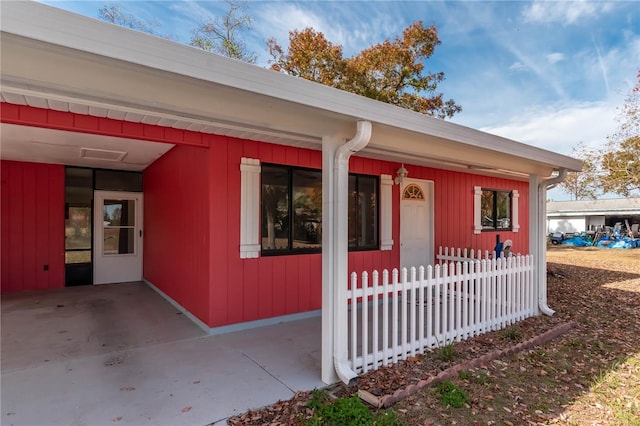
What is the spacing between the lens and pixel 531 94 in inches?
475

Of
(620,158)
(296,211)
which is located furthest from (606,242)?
(296,211)

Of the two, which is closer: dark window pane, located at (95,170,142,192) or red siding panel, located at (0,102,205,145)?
red siding panel, located at (0,102,205,145)

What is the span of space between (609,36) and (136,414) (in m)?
13.1

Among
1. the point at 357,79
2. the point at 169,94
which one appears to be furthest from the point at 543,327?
the point at 357,79

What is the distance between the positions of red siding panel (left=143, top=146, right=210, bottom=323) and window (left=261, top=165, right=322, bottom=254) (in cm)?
85

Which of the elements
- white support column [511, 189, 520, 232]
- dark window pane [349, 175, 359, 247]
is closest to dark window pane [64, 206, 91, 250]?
dark window pane [349, 175, 359, 247]

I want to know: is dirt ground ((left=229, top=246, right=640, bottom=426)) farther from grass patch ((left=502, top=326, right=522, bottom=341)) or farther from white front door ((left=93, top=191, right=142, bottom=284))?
white front door ((left=93, top=191, right=142, bottom=284))

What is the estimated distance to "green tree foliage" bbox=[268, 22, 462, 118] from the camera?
1347 centimetres

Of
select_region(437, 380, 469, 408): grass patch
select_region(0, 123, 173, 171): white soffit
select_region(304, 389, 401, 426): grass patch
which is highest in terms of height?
select_region(0, 123, 173, 171): white soffit

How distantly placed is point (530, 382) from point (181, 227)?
4915 mm

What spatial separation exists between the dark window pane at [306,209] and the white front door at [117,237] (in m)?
4.66

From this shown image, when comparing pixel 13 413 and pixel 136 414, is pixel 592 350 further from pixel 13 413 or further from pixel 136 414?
pixel 13 413

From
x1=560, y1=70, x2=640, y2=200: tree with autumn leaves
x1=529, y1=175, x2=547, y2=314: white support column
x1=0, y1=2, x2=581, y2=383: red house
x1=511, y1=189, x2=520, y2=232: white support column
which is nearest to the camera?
x1=0, y1=2, x2=581, y2=383: red house

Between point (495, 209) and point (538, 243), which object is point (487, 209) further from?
point (538, 243)
